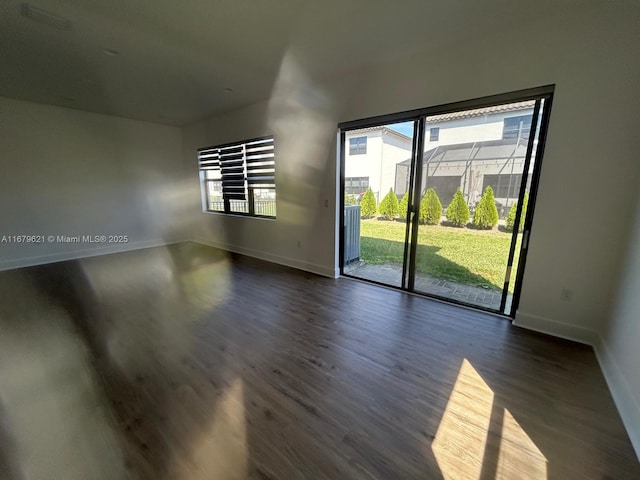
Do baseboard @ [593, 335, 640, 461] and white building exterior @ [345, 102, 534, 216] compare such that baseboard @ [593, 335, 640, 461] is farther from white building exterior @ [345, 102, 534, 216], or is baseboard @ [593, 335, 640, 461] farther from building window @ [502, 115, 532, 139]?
building window @ [502, 115, 532, 139]

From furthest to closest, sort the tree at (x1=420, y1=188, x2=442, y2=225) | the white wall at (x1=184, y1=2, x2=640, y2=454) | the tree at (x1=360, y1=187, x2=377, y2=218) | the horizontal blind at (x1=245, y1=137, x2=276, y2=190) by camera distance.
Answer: the horizontal blind at (x1=245, y1=137, x2=276, y2=190), the tree at (x1=360, y1=187, x2=377, y2=218), the tree at (x1=420, y1=188, x2=442, y2=225), the white wall at (x1=184, y1=2, x2=640, y2=454)

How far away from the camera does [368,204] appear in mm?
3613

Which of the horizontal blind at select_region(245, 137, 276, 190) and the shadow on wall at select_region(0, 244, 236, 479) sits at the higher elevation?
the horizontal blind at select_region(245, 137, 276, 190)

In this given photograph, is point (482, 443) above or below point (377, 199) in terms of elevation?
below

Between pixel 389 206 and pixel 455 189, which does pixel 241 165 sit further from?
pixel 455 189

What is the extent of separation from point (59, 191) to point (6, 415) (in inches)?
174

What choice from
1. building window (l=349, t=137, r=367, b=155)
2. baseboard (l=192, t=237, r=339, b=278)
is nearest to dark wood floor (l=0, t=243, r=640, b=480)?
baseboard (l=192, t=237, r=339, b=278)

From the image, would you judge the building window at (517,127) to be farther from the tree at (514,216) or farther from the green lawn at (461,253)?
the green lawn at (461,253)

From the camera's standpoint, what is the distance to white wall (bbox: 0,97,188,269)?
159 inches

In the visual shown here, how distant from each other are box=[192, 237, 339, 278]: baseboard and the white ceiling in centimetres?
261

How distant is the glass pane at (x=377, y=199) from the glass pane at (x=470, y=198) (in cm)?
29

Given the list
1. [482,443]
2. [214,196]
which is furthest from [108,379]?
[214,196]

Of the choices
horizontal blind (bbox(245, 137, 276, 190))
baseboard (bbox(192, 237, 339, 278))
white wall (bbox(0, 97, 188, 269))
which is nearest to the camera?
baseboard (bbox(192, 237, 339, 278))

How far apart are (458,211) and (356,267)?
1721 mm
